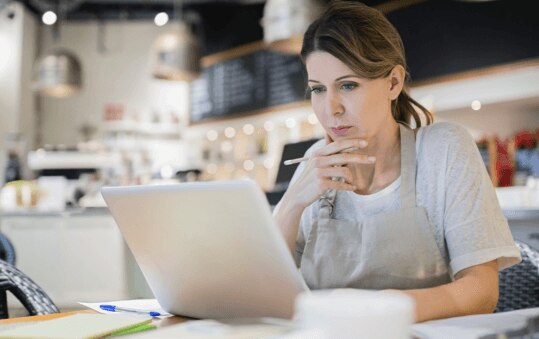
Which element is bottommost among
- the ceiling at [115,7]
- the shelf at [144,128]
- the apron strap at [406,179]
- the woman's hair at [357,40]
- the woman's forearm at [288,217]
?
the woman's forearm at [288,217]

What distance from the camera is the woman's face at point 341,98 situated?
55.2 inches

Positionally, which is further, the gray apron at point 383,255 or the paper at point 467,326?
the gray apron at point 383,255

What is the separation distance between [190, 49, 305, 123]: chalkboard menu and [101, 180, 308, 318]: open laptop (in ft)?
18.8

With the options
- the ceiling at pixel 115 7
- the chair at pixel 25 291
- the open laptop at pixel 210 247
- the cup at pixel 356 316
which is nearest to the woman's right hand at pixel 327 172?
the open laptop at pixel 210 247

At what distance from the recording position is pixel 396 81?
1.55 m

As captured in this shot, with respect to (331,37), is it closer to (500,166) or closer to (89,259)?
(500,166)

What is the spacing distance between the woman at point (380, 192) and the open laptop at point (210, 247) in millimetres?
363

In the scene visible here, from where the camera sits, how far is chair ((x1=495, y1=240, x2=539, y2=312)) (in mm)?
1507

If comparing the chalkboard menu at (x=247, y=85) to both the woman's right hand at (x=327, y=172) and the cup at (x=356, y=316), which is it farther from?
the cup at (x=356, y=316)

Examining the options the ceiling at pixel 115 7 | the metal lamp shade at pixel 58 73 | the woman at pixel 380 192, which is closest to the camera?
the woman at pixel 380 192

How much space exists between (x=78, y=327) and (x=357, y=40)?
88 centimetres

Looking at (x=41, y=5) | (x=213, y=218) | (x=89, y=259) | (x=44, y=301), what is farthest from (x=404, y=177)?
(x=41, y=5)

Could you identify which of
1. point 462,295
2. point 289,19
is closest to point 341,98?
point 462,295

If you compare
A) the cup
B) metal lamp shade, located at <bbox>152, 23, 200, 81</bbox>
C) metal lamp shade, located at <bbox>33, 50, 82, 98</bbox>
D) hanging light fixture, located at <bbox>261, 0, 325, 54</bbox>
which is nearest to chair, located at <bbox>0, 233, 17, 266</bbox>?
the cup
